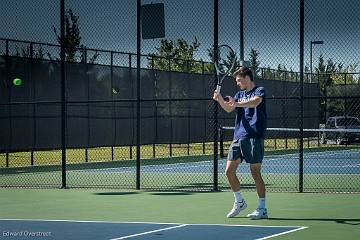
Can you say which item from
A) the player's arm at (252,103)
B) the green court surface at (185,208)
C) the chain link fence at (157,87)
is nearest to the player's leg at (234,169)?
the green court surface at (185,208)

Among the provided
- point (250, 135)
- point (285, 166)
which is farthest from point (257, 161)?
point (285, 166)

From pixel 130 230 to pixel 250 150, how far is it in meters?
2.08

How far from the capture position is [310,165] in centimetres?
2569

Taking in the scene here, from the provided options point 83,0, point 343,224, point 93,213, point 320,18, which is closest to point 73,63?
point 83,0

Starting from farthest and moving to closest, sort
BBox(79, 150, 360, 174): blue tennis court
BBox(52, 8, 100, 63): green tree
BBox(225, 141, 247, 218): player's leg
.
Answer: BBox(52, 8, 100, 63): green tree → BBox(79, 150, 360, 174): blue tennis court → BBox(225, 141, 247, 218): player's leg

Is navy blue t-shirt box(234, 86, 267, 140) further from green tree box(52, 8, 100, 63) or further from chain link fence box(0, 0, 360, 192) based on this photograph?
green tree box(52, 8, 100, 63)

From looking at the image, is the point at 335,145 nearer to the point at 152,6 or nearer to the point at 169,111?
the point at 169,111

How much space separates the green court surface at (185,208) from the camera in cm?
1101

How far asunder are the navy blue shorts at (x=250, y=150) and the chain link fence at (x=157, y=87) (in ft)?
11.6

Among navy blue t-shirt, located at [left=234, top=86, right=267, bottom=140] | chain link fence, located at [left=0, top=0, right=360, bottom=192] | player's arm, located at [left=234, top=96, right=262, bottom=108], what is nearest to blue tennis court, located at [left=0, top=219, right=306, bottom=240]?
navy blue t-shirt, located at [left=234, top=86, right=267, bottom=140]

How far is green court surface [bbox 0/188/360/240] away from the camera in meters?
11.0

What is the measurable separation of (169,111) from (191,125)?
0.99 meters

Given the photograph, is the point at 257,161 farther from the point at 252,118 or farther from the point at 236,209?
the point at 236,209

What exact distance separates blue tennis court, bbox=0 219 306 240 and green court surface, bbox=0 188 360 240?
0.38 metres
